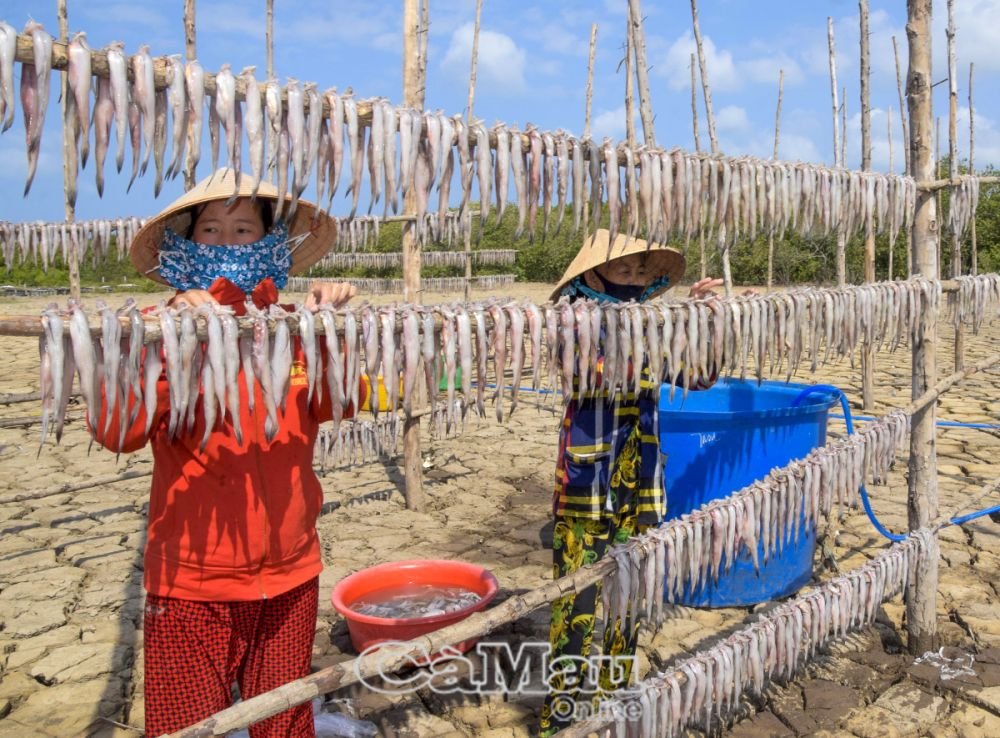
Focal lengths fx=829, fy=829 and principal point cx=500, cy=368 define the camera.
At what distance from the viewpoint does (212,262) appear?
1.94 m

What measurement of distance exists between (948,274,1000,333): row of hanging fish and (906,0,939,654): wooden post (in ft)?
0.33

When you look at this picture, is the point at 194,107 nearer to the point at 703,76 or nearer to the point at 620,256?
the point at 620,256

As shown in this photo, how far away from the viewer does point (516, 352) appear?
1622mm

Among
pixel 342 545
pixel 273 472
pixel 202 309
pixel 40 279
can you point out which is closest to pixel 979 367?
pixel 273 472

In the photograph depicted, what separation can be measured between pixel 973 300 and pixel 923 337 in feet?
0.71

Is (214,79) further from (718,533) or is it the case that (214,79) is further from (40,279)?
(40,279)

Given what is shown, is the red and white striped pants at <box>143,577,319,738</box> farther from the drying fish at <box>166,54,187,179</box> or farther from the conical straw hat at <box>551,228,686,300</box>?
the conical straw hat at <box>551,228,686,300</box>

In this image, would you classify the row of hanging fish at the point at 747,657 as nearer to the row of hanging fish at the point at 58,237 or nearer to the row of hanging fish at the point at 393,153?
the row of hanging fish at the point at 393,153

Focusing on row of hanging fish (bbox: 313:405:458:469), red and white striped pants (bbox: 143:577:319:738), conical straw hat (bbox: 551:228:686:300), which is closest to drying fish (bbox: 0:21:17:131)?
red and white striped pants (bbox: 143:577:319:738)

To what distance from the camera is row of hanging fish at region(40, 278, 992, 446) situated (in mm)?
1292

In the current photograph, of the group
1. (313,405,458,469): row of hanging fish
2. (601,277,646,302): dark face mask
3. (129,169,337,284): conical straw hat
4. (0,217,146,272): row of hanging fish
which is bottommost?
(313,405,458,469): row of hanging fish

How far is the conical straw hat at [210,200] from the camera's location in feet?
6.24

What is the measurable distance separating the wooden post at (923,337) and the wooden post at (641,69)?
489 cm

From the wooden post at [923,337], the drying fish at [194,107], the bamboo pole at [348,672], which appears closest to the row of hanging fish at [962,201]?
the wooden post at [923,337]
